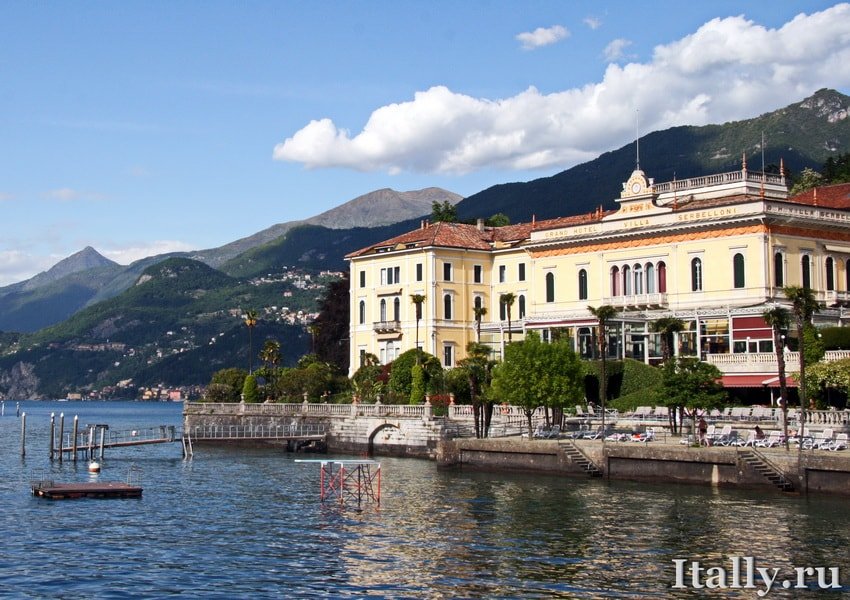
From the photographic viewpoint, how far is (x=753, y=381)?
63.7 meters

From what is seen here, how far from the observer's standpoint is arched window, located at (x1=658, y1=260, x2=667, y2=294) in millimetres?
75062

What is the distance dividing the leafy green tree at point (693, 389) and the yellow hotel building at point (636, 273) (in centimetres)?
745

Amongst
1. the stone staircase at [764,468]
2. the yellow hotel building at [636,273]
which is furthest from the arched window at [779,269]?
the stone staircase at [764,468]

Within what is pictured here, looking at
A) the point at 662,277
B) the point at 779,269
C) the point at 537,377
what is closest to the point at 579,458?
the point at 537,377

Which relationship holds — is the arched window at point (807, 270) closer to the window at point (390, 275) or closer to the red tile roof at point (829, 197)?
the red tile roof at point (829, 197)

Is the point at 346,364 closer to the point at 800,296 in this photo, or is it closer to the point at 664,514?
the point at 800,296

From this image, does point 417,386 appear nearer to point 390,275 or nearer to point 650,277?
point 650,277

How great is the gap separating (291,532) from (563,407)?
24270 millimetres

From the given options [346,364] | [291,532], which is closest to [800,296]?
[291,532]

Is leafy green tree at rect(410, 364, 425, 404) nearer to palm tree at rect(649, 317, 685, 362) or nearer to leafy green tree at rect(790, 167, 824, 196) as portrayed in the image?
palm tree at rect(649, 317, 685, 362)

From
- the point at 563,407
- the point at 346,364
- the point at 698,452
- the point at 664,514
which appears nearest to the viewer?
the point at 664,514

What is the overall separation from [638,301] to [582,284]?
17.8ft

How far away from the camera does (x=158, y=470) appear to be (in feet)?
211

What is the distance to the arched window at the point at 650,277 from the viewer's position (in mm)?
75812
